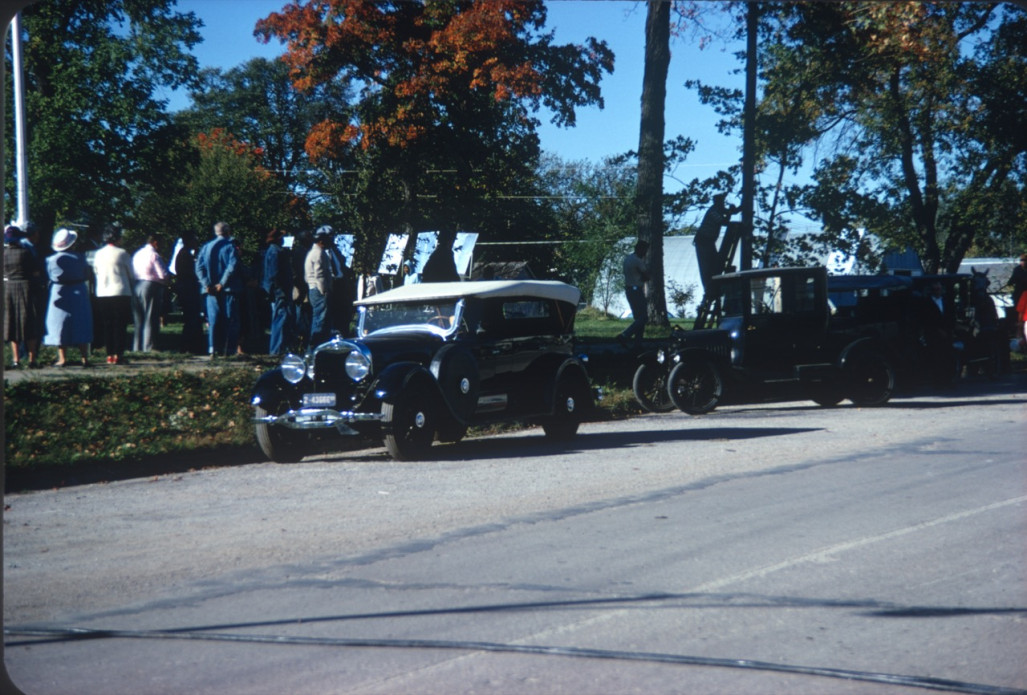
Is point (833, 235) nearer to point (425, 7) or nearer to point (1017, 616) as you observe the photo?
point (425, 7)

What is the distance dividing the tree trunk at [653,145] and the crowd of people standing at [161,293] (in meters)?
6.37

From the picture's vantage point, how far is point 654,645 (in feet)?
15.8

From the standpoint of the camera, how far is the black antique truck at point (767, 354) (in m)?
15.9

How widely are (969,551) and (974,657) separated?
2.20 metres

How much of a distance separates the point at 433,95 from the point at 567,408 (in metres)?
6.10

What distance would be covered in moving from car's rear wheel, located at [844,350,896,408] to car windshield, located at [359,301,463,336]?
693cm

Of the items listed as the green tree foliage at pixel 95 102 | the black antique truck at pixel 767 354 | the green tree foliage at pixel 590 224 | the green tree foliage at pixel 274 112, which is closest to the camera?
the black antique truck at pixel 767 354

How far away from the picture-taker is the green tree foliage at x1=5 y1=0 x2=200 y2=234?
19.0 m

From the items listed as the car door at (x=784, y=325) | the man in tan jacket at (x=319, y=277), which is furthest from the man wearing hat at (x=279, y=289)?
the car door at (x=784, y=325)

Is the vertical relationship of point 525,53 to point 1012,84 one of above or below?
above

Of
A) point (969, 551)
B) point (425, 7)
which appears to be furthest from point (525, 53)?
point (969, 551)

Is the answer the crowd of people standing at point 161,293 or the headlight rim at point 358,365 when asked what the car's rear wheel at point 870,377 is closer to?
the crowd of people standing at point 161,293

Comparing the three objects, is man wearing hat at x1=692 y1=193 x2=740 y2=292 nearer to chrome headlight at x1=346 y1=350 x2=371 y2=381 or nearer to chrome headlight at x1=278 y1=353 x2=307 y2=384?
chrome headlight at x1=346 y1=350 x2=371 y2=381

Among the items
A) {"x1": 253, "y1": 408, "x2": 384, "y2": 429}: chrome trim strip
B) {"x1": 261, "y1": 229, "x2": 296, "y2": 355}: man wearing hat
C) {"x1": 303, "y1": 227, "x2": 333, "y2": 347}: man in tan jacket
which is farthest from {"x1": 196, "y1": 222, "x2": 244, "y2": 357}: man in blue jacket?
{"x1": 253, "y1": 408, "x2": 384, "y2": 429}: chrome trim strip
